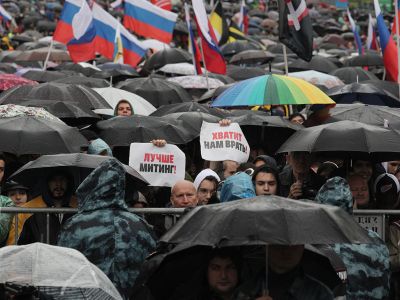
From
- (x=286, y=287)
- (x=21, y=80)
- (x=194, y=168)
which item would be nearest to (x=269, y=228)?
(x=286, y=287)

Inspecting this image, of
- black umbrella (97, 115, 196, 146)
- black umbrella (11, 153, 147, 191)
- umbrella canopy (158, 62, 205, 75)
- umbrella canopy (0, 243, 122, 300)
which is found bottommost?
umbrella canopy (0, 243, 122, 300)

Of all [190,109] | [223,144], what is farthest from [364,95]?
[223,144]

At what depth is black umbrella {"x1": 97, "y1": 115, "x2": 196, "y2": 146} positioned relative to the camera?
13.6 metres

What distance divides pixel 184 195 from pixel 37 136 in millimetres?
2402

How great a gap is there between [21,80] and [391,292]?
28.0 feet

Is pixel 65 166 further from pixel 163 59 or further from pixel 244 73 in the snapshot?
pixel 163 59

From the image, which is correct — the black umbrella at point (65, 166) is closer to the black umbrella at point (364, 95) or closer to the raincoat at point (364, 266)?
the raincoat at point (364, 266)

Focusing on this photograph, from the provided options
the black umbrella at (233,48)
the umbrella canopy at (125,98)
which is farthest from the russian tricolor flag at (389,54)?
the black umbrella at (233,48)

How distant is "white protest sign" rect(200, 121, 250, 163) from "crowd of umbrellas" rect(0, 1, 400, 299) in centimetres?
36

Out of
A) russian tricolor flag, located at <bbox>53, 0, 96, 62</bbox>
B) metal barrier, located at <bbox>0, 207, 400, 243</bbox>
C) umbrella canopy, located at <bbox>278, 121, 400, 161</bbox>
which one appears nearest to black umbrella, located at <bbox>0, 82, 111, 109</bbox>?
umbrella canopy, located at <bbox>278, 121, 400, 161</bbox>

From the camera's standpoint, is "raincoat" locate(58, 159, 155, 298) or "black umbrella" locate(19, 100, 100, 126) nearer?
"raincoat" locate(58, 159, 155, 298)

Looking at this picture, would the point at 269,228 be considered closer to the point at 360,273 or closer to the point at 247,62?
the point at 360,273

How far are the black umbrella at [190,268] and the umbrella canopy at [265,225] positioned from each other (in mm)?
253

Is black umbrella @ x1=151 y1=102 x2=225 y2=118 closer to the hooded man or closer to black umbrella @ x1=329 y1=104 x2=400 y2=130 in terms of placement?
black umbrella @ x1=329 y1=104 x2=400 y2=130
